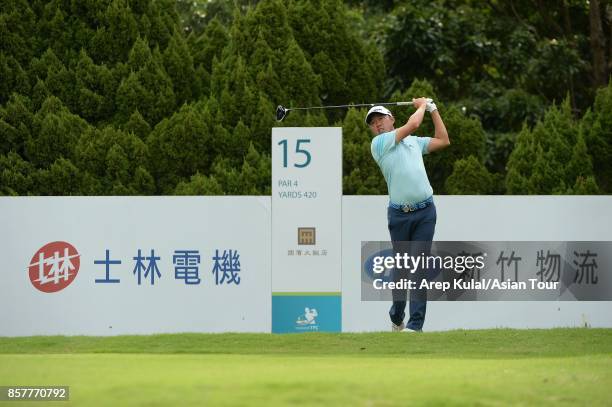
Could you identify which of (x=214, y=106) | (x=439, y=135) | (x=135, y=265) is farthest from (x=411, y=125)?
(x=214, y=106)

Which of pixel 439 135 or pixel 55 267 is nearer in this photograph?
pixel 439 135

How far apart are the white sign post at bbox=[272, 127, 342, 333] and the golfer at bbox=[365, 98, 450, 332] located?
55 cm

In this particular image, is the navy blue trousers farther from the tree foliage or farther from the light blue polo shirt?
the tree foliage

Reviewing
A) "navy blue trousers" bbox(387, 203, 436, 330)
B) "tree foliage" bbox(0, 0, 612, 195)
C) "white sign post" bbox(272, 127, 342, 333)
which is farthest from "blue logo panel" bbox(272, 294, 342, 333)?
"tree foliage" bbox(0, 0, 612, 195)

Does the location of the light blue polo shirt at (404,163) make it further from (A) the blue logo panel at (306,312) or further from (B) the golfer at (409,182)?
(A) the blue logo panel at (306,312)

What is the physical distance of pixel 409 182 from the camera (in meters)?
10.9

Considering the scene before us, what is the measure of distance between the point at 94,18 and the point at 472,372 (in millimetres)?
12937

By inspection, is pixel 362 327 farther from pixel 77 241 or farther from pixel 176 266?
pixel 77 241

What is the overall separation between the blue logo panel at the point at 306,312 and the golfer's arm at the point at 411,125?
1.78 m

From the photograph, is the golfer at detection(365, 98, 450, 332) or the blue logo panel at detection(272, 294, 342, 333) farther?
the blue logo panel at detection(272, 294, 342, 333)

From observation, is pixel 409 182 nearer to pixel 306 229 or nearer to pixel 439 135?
pixel 439 135

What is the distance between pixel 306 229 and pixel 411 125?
1.72 metres

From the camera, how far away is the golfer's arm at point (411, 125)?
10446 mm

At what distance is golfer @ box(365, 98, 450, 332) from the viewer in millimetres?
10750
